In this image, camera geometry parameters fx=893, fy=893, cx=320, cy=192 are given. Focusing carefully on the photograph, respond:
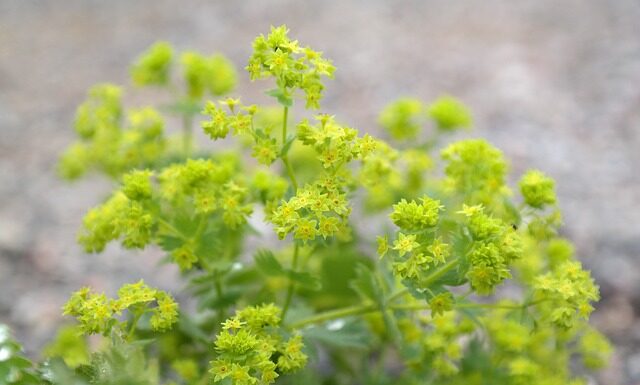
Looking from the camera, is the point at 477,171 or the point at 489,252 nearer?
the point at 489,252

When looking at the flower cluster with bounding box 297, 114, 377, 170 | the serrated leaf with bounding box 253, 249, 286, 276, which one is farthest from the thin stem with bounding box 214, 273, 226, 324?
the flower cluster with bounding box 297, 114, 377, 170

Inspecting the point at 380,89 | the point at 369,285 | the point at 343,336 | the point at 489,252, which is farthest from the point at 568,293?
the point at 380,89

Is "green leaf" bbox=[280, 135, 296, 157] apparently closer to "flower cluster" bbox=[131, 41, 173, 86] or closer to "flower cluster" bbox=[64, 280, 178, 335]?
"flower cluster" bbox=[64, 280, 178, 335]

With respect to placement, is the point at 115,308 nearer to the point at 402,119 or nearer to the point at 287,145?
the point at 287,145

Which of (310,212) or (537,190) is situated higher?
(537,190)

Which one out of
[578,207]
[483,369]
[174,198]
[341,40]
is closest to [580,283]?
[483,369]

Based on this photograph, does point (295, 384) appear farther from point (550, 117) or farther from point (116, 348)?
point (550, 117)
